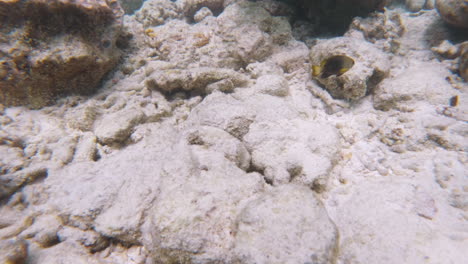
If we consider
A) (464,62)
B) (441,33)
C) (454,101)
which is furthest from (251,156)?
(441,33)

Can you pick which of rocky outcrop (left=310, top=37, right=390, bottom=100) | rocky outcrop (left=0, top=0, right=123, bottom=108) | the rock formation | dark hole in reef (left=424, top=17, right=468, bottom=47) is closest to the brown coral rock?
the rock formation

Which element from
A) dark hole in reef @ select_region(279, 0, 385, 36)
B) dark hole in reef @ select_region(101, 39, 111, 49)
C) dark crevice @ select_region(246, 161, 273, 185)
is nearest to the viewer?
dark crevice @ select_region(246, 161, 273, 185)

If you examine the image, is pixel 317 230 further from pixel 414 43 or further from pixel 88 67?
pixel 414 43

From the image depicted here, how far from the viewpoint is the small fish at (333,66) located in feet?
9.01

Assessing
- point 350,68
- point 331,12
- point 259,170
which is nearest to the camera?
point 259,170

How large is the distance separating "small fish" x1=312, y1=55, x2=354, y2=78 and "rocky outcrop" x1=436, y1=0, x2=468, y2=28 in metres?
1.98

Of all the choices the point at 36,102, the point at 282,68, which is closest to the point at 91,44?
the point at 36,102

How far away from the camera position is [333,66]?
2.82 meters

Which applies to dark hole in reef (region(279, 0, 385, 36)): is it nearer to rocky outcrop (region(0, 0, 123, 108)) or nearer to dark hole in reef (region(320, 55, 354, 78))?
dark hole in reef (region(320, 55, 354, 78))

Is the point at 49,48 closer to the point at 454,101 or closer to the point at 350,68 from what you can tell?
the point at 350,68

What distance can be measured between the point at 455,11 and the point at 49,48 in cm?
537

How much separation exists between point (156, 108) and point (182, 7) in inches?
134

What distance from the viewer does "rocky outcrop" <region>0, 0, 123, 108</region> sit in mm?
2412

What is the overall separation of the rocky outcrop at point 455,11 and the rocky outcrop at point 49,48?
4802 millimetres
